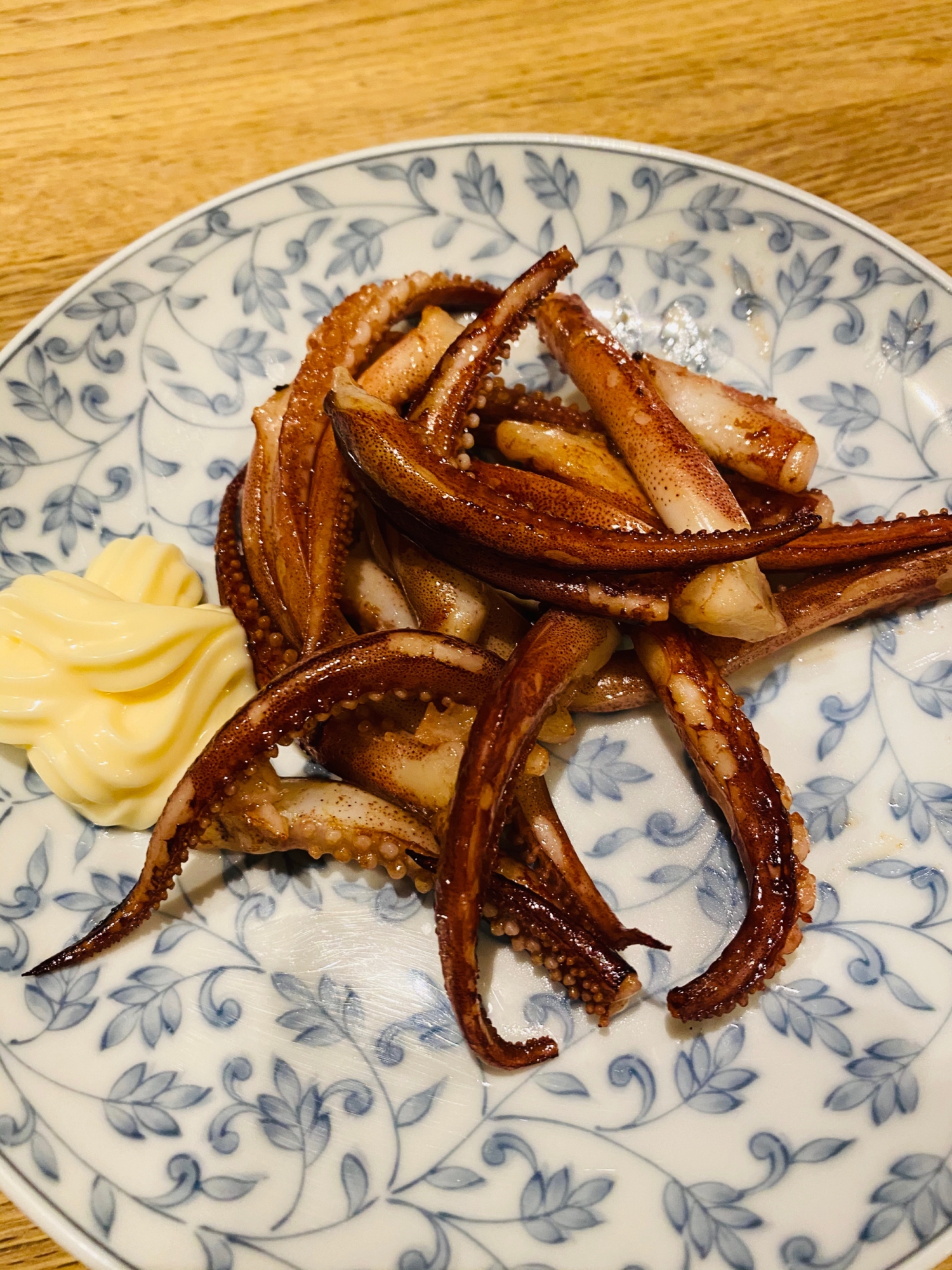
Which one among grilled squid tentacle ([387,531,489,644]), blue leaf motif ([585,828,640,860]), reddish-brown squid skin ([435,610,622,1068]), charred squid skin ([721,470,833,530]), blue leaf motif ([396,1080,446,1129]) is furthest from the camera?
charred squid skin ([721,470,833,530])

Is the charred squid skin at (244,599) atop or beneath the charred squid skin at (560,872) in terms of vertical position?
atop

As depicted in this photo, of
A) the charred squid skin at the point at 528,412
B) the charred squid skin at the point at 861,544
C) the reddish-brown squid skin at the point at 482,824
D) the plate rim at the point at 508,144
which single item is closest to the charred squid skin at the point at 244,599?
the reddish-brown squid skin at the point at 482,824

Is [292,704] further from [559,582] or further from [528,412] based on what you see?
[528,412]

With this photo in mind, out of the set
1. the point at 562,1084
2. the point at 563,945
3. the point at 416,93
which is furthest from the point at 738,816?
the point at 416,93

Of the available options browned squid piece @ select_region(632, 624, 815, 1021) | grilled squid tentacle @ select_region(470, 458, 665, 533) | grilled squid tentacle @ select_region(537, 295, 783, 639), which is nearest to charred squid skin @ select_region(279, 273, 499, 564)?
grilled squid tentacle @ select_region(537, 295, 783, 639)

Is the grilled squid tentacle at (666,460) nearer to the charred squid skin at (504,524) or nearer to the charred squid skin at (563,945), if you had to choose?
the charred squid skin at (504,524)

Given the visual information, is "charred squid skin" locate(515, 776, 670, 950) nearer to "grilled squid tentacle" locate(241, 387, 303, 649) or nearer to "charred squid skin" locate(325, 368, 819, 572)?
"charred squid skin" locate(325, 368, 819, 572)

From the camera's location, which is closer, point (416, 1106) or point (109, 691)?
point (416, 1106)

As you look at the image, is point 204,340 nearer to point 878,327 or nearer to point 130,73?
point 130,73
